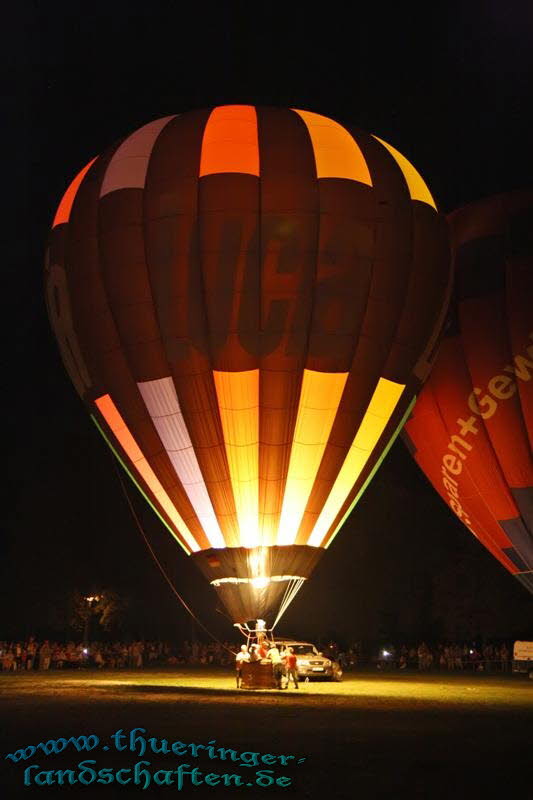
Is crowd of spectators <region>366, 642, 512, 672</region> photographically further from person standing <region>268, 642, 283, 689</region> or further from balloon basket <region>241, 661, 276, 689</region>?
balloon basket <region>241, 661, 276, 689</region>

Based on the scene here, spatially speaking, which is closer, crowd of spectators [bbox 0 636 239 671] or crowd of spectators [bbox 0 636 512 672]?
crowd of spectators [bbox 0 636 239 671]

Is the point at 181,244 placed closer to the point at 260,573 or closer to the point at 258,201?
the point at 258,201

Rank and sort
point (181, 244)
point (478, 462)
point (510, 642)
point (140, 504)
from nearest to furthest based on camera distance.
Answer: point (181, 244) → point (478, 462) → point (510, 642) → point (140, 504)

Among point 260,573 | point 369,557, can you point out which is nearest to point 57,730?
point 260,573

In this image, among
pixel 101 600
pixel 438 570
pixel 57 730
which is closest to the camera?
pixel 57 730

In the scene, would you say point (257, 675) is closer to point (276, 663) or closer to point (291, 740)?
point (276, 663)

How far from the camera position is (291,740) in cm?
904

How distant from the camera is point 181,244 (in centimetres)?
1609

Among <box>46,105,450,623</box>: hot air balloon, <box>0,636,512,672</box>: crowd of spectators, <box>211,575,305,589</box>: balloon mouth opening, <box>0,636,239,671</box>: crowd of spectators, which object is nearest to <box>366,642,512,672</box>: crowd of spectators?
<box>0,636,512,672</box>: crowd of spectators

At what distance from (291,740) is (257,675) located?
7.48m

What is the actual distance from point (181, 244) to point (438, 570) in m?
32.1

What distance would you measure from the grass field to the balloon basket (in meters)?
0.70

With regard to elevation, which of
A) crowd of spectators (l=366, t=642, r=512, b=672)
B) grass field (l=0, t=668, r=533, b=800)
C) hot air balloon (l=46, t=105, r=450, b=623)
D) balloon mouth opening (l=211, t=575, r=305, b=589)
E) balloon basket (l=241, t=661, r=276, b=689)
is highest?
hot air balloon (l=46, t=105, r=450, b=623)

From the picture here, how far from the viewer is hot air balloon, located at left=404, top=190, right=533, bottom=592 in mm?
19391
